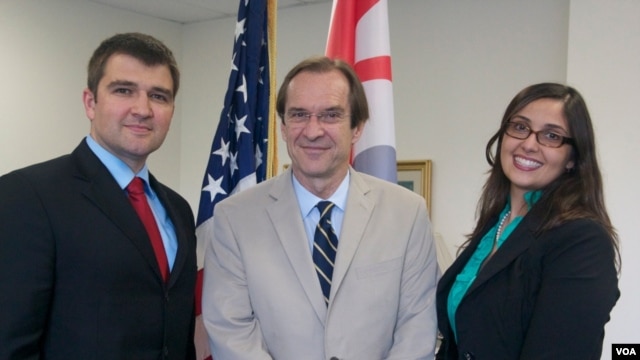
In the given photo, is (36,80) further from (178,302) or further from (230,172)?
(178,302)

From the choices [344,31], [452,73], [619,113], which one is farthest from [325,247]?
[452,73]

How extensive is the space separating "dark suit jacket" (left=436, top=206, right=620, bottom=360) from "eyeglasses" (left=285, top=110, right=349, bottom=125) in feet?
1.86

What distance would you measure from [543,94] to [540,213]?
1.03ft

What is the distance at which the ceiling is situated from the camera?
4.74 m

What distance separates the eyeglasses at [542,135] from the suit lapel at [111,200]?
3.30 ft

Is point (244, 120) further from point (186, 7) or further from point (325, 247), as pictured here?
point (186, 7)

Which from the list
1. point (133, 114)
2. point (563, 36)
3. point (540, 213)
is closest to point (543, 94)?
point (540, 213)

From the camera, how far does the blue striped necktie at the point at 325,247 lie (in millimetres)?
1763

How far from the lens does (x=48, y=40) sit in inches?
175

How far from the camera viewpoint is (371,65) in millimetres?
2617

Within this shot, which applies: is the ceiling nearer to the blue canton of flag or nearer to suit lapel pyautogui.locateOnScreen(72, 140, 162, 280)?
the blue canton of flag

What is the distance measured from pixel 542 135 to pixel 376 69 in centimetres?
102

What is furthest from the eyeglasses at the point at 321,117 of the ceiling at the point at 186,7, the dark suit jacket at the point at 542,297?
the ceiling at the point at 186,7

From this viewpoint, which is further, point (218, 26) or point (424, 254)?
point (218, 26)
